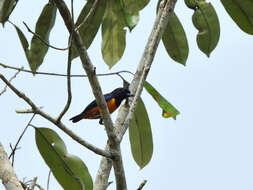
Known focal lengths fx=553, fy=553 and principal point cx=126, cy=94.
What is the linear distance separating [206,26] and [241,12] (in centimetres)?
29

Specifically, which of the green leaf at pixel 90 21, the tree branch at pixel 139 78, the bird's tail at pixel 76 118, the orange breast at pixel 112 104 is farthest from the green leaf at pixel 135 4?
the bird's tail at pixel 76 118

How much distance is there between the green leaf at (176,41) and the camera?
4277 millimetres

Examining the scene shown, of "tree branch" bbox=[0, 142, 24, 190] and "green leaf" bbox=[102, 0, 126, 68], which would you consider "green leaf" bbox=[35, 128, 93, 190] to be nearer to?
"tree branch" bbox=[0, 142, 24, 190]

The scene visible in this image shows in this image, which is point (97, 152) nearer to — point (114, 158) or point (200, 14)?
point (114, 158)

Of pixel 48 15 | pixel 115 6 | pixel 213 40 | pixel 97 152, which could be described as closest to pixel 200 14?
pixel 213 40

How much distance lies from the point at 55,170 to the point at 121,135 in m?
0.79

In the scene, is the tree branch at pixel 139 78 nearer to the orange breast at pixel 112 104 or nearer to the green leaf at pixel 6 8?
the green leaf at pixel 6 8

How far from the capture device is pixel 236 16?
4191 millimetres

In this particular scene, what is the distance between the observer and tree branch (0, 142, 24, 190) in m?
2.78

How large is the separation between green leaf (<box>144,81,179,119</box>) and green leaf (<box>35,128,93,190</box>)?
2.39 ft

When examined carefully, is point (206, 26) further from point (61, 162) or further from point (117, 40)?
point (61, 162)

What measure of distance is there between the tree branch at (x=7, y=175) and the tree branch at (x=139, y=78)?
17.8 inches

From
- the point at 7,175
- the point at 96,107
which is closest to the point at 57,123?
the point at 7,175

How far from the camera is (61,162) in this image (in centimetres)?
366
